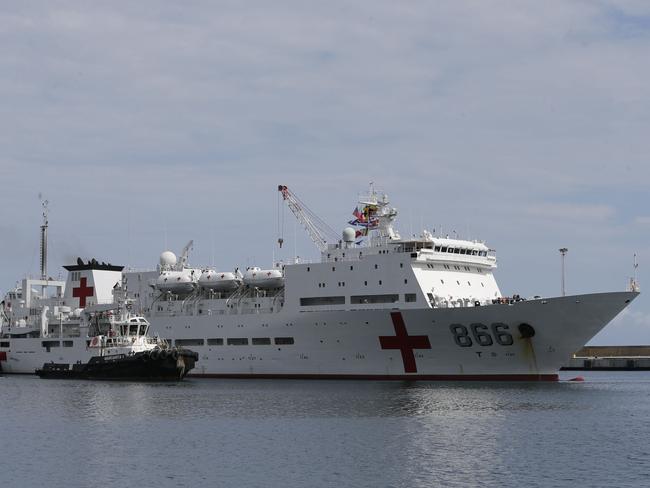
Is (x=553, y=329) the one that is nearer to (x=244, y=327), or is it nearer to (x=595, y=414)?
(x=595, y=414)

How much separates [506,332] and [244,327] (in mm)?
14891

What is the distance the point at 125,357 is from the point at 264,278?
9.10 meters

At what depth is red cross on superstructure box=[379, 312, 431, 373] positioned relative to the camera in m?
46.9

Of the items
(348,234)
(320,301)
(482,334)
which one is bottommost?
(482,334)

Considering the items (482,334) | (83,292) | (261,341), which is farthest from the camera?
(83,292)

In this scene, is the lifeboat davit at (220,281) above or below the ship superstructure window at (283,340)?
above

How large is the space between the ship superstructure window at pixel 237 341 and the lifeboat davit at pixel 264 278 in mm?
3059

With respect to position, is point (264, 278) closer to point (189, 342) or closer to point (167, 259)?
point (189, 342)

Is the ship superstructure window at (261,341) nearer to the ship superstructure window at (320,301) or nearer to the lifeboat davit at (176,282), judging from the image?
the ship superstructure window at (320,301)

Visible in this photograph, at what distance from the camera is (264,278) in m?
53.1

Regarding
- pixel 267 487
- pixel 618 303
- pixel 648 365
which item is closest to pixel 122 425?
pixel 267 487

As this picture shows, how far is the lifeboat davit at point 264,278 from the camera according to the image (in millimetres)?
52938

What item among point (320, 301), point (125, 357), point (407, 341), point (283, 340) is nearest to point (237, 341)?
point (283, 340)

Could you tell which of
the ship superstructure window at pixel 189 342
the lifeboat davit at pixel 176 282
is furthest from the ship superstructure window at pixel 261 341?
the lifeboat davit at pixel 176 282
